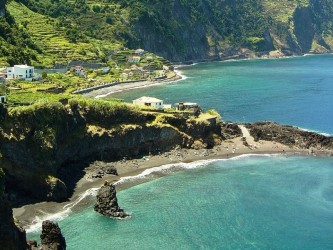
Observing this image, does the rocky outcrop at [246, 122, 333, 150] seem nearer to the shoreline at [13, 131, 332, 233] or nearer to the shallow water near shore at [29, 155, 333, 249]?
the shoreline at [13, 131, 332, 233]

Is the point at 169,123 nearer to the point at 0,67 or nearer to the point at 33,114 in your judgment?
the point at 33,114

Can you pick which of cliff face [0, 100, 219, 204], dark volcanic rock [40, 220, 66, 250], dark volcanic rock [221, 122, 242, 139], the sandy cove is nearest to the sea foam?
the sandy cove

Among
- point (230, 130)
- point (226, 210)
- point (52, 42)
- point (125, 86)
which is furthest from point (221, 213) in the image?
point (52, 42)

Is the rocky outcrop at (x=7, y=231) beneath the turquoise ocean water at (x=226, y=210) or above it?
above

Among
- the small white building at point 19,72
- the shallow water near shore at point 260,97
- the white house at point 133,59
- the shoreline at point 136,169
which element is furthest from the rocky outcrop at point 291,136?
the white house at point 133,59

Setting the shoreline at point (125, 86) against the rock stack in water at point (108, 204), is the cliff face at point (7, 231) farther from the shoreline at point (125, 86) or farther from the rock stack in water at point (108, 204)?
the shoreline at point (125, 86)

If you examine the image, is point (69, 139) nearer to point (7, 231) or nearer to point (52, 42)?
point (7, 231)
